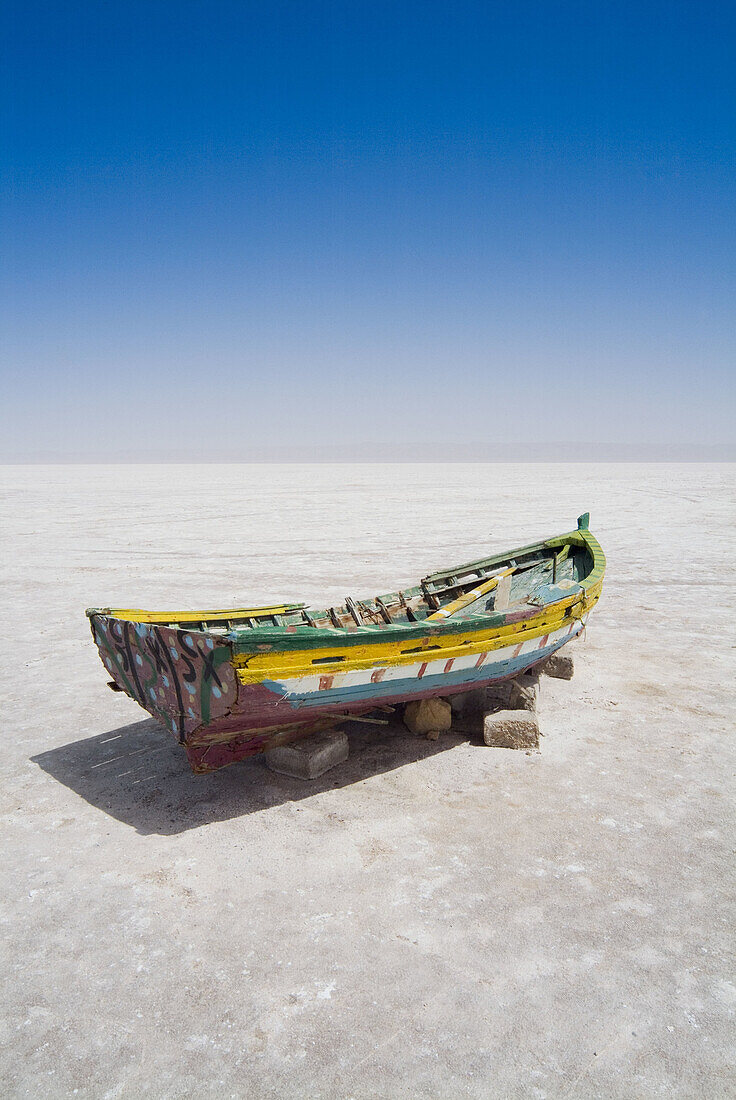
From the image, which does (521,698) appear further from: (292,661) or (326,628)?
(292,661)

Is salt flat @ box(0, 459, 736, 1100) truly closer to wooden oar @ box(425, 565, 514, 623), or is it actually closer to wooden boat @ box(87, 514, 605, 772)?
wooden boat @ box(87, 514, 605, 772)

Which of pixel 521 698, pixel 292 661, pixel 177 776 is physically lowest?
pixel 177 776

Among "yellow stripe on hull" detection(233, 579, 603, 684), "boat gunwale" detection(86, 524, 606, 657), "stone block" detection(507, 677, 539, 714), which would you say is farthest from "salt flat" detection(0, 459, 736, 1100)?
"boat gunwale" detection(86, 524, 606, 657)

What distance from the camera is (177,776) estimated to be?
5.29 meters

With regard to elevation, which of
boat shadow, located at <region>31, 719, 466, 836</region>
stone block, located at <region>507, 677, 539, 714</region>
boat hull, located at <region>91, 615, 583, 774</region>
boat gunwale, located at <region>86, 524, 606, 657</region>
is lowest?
boat shadow, located at <region>31, 719, 466, 836</region>

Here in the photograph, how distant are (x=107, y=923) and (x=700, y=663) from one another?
22.0 ft

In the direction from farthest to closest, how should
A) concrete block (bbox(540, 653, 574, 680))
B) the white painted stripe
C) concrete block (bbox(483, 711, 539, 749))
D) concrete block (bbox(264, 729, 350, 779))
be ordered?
concrete block (bbox(540, 653, 574, 680))
concrete block (bbox(483, 711, 539, 749))
concrete block (bbox(264, 729, 350, 779))
the white painted stripe

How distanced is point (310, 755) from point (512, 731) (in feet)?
5.68

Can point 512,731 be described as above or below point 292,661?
below

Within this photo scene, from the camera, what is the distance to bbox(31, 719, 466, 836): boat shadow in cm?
475

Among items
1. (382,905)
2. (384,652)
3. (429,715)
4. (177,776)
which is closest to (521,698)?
(429,715)

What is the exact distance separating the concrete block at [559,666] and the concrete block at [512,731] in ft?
5.63

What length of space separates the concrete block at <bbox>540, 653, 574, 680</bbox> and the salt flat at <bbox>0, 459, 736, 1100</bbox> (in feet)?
0.48

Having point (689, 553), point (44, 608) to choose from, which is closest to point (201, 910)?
point (44, 608)
